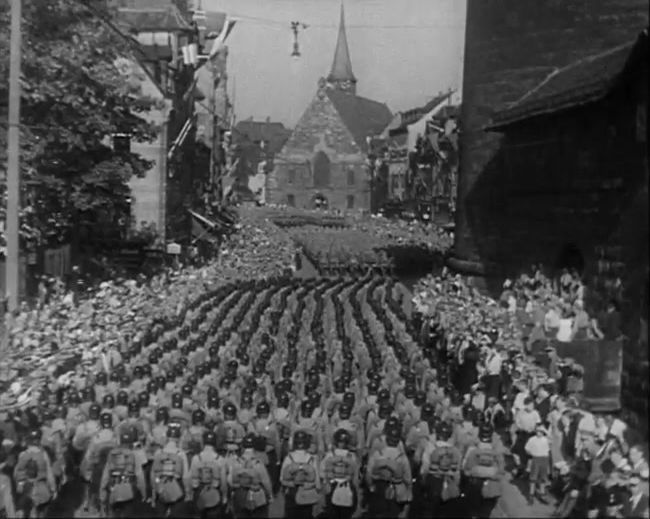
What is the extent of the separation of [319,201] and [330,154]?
707mm

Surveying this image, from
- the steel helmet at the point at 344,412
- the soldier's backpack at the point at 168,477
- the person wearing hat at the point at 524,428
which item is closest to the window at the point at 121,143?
the steel helmet at the point at 344,412

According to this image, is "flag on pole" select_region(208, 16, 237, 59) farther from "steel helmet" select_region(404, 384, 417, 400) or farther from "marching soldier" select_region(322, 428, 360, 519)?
"marching soldier" select_region(322, 428, 360, 519)

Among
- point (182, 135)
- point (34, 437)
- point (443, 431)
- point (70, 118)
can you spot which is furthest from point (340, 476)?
point (182, 135)

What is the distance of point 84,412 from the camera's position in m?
9.39

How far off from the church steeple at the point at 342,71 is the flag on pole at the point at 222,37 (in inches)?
47.2

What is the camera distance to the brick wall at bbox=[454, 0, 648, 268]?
1191cm

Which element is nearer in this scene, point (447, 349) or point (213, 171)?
point (447, 349)

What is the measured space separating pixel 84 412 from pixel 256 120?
4.61 metres

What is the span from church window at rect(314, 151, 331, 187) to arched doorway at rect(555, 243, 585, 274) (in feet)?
11.3

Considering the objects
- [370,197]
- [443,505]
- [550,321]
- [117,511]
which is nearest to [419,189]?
[370,197]

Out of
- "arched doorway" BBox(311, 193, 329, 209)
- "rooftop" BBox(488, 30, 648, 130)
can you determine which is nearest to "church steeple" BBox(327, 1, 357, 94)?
"arched doorway" BBox(311, 193, 329, 209)

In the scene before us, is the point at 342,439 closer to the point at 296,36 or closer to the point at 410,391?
the point at 410,391

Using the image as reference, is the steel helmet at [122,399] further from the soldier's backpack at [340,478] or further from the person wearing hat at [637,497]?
the person wearing hat at [637,497]

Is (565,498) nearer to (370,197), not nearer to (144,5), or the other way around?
(370,197)
